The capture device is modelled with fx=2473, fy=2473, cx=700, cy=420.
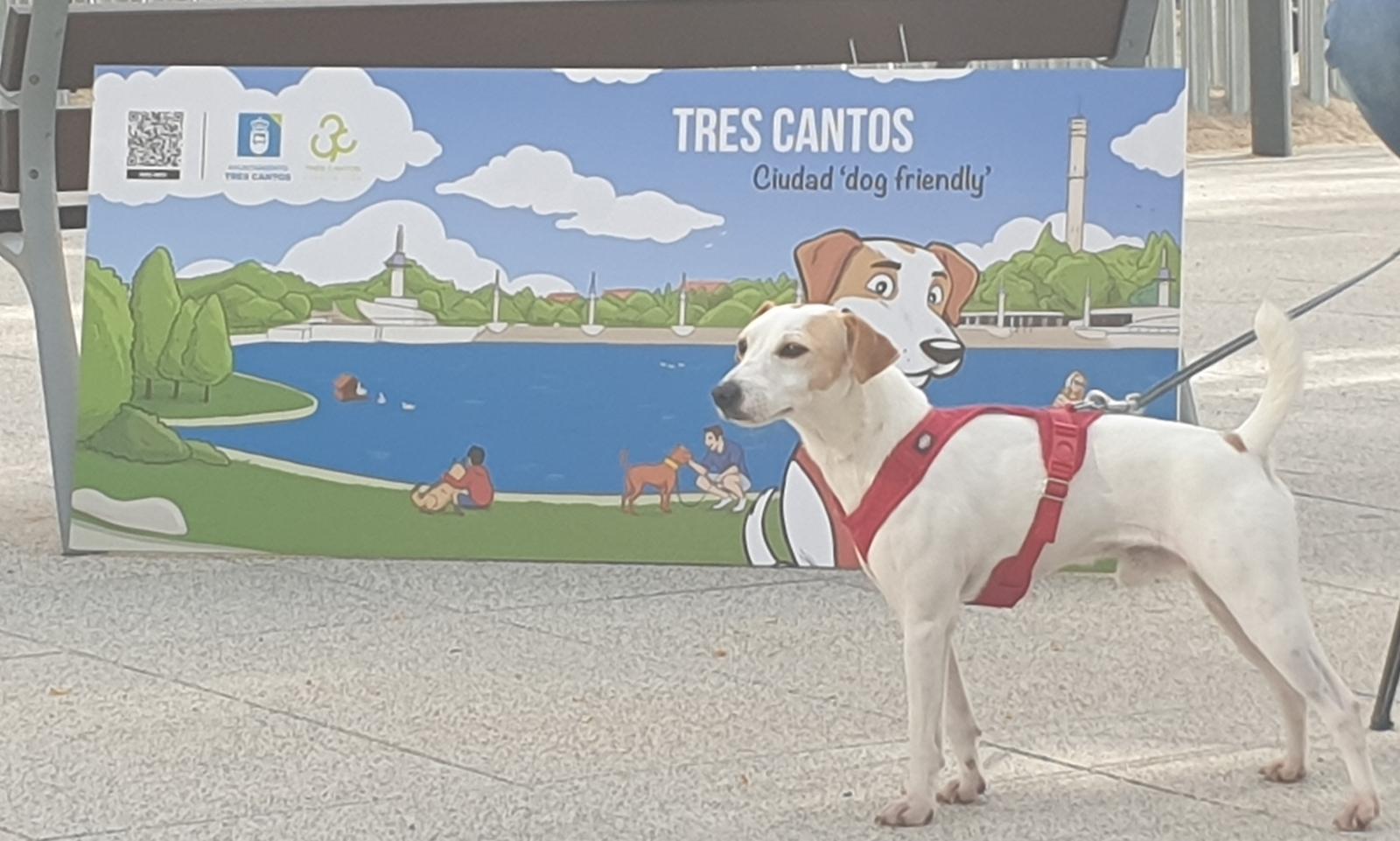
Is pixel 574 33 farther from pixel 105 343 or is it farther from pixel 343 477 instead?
pixel 105 343

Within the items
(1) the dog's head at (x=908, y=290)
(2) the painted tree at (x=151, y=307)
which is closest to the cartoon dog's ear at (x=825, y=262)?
(1) the dog's head at (x=908, y=290)

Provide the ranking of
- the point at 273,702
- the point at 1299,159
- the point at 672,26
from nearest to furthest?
1. the point at 273,702
2. the point at 672,26
3. the point at 1299,159

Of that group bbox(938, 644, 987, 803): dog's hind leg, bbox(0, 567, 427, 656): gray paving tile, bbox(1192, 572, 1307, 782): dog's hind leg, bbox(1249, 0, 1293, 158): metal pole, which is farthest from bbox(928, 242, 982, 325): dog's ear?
bbox(1249, 0, 1293, 158): metal pole

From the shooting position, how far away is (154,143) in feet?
19.7

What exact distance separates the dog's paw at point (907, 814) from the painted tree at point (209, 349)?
2.54 meters

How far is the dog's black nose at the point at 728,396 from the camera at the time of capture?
161 inches

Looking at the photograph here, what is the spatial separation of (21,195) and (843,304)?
2.06 meters

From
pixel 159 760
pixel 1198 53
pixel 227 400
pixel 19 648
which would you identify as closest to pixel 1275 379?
pixel 159 760

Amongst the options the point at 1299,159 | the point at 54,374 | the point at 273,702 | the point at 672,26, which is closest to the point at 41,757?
the point at 273,702

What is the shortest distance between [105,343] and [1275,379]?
3.06 meters

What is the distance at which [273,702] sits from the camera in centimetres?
478

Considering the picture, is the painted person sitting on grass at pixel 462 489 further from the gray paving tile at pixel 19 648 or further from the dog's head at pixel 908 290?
the gray paving tile at pixel 19 648

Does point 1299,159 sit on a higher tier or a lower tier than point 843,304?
higher

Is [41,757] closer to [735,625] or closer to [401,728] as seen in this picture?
[401,728]
